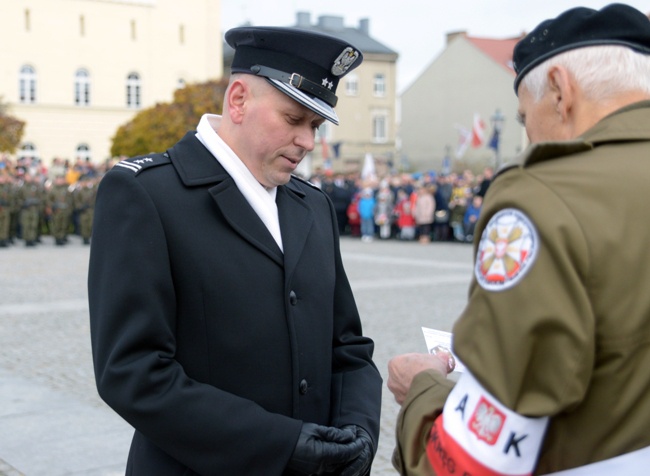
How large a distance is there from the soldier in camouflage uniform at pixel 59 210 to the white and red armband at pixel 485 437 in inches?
816

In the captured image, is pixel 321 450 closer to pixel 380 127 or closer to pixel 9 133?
pixel 9 133

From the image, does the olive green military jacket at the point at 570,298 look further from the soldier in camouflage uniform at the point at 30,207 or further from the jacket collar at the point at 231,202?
the soldier in camouflage uniform at the point at 30,207

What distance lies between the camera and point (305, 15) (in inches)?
2549

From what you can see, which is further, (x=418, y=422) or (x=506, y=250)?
(x=418, y=422)

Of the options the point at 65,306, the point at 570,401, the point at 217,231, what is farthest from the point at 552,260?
the point at 65,306

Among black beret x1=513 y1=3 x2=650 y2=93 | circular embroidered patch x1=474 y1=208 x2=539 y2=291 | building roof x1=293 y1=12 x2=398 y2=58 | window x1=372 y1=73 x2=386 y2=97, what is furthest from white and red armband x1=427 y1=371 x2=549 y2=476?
window x1=372 y1=73 x2=386 y2=97

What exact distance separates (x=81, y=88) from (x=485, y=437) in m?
53.8

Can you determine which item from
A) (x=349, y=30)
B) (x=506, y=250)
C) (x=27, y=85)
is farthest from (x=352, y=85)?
(x=506, y=250)

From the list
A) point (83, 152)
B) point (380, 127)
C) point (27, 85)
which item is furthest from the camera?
point (380, 127)

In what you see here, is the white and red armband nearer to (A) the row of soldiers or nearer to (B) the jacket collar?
(B) the jacket collar

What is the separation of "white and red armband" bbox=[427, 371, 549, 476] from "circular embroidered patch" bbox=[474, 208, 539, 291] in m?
0.17

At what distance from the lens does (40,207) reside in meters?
21.8

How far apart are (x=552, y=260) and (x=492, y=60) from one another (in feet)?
174

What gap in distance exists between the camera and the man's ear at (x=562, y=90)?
1.60 metres
